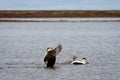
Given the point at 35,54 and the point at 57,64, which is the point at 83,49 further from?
the point at 57,64

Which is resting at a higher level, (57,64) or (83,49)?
(57,64)

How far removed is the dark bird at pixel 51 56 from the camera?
26.6m

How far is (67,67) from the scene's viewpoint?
27531mm

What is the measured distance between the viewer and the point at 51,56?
26688 millimetres

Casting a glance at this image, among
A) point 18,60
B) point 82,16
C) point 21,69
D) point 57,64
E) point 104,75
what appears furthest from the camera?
point 82,16

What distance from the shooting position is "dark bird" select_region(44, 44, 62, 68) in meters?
26.6

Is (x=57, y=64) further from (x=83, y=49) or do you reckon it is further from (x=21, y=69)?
(x=83, y=49)

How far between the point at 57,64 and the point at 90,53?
6.44 metres

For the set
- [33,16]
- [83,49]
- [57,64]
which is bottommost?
[33,16]

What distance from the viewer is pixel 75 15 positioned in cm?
13212

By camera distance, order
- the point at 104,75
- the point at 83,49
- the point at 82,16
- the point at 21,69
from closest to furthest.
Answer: the point at 104,75 < the point at 21,69 < the point at 83,49 < the point at 82,16

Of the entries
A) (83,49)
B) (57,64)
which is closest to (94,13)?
(83,49)

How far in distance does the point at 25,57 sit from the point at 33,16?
329ft

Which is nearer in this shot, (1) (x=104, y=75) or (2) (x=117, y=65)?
(1) (x=104, y=75)
